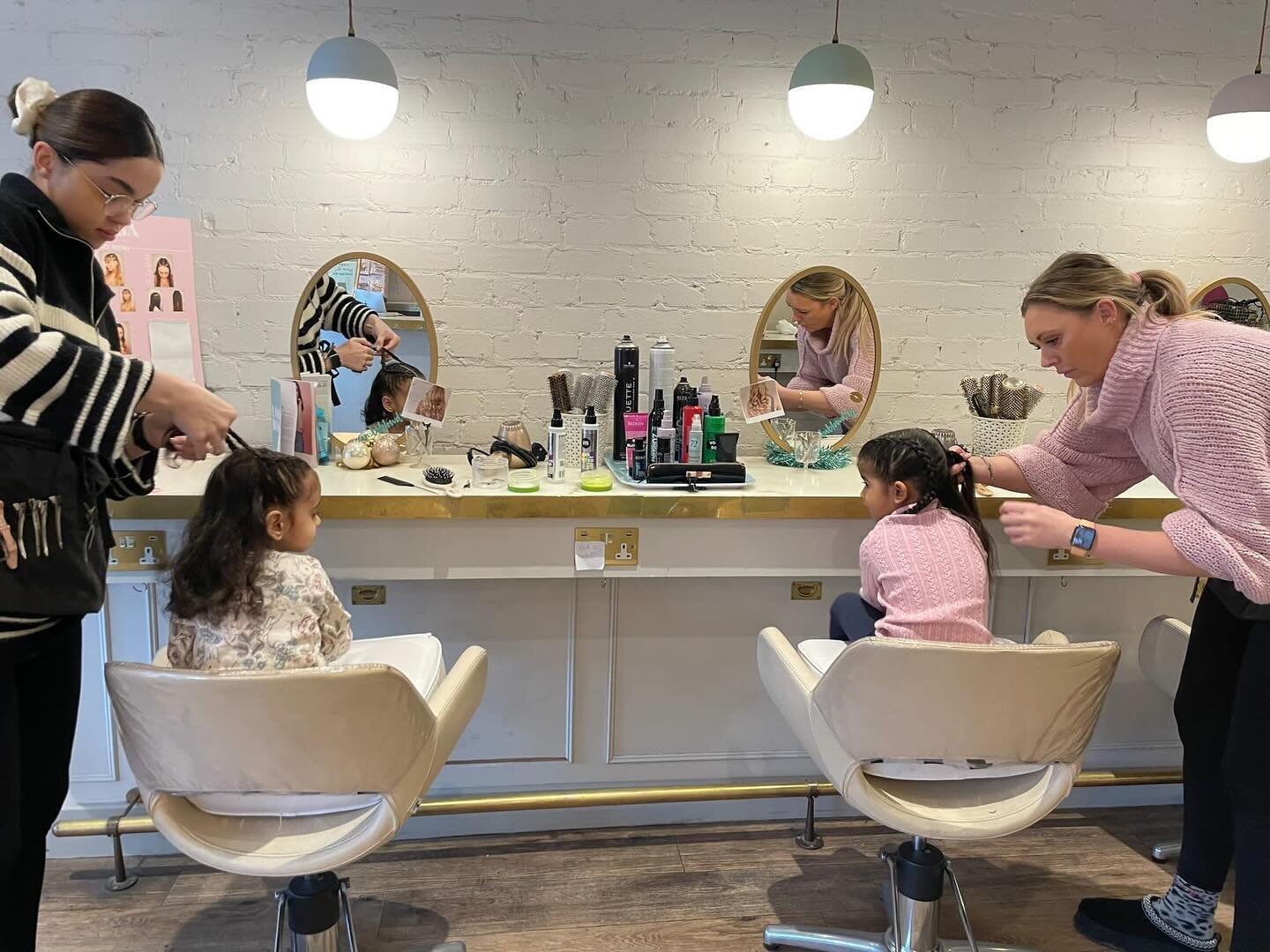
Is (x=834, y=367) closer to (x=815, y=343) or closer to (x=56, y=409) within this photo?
(x=815, y=343)

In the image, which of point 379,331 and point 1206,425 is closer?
point 1206,425

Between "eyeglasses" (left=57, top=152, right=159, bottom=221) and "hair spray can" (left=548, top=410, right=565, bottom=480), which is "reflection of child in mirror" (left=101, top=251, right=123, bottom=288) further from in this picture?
"hair spray can" (left=548, top=410, right=565, bottom=480)

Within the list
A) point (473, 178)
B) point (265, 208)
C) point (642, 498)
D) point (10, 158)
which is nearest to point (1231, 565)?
point (642, 498)

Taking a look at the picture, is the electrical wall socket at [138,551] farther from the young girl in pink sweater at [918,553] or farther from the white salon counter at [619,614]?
the young girl in pink sweater at [918,553]

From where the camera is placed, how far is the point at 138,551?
1920mm

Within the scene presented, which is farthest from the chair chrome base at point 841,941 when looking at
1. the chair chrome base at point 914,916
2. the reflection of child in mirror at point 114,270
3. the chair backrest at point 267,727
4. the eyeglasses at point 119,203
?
the reflection of child in mirror at point 114,270

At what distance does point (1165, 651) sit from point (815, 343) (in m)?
1.14

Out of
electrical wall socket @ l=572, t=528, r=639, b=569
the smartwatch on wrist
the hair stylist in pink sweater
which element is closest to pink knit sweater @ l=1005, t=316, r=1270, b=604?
the hair stylist in pink sweater

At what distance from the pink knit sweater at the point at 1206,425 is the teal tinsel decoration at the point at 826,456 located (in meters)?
0.83

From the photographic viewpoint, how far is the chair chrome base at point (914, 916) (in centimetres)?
173

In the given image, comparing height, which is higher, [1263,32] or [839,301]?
[1263,32]

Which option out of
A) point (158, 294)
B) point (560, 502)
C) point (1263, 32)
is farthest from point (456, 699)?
point (1263, 32)

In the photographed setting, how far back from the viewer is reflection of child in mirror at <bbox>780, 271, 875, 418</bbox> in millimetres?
2508

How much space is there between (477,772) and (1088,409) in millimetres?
1645
